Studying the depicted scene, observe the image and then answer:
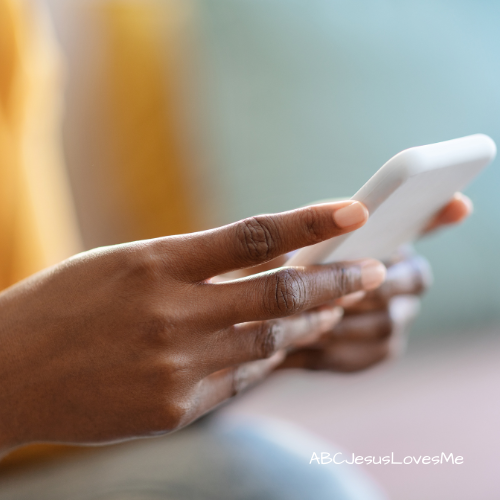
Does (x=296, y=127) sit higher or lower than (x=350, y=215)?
higher

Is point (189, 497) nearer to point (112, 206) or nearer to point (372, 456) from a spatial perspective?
point (372, 456)

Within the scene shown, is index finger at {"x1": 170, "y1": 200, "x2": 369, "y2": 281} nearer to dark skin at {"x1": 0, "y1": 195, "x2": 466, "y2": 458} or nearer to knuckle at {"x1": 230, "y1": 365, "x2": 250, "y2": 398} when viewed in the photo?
dark skin at {"x1": 0, "y1": 195, "x2": 466, "y2": 458}

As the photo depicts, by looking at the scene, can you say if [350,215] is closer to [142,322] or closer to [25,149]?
[142,322]

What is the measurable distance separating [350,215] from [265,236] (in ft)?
0.22

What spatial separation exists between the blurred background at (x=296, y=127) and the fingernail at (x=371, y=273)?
25.5 inches

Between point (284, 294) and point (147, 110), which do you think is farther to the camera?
point (147, 110)

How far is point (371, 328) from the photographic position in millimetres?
742

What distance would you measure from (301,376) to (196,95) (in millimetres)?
862

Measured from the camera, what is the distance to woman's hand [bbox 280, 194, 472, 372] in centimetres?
71

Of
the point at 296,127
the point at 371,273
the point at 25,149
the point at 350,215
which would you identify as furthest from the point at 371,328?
the point at 296,127

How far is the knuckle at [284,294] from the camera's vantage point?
0.38 metres

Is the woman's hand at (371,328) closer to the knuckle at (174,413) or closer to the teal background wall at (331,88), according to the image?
the knuckle at (174,413)

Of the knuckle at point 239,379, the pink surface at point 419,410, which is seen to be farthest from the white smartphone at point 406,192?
the pink surface at point 419,410

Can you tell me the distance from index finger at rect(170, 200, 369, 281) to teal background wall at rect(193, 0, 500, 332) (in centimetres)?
101
